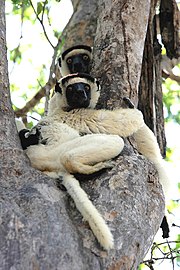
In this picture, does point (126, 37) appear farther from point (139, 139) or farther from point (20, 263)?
point (20, 263)

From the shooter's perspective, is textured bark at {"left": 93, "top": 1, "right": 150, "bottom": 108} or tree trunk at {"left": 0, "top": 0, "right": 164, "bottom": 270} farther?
textured bark at {"left": 93, "top": 1, "right": 150, "bottom": 108}

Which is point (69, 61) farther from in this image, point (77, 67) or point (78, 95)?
point (78, 95)

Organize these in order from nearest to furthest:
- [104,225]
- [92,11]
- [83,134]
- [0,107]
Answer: [104,225], [0,107], [83,134], [92,11]

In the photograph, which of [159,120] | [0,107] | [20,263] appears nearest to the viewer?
[20,263]

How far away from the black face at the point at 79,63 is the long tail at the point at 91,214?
101 inches

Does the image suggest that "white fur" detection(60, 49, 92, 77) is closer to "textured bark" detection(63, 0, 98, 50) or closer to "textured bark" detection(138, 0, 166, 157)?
"textured bark" detection(63, 0, 98, 50)

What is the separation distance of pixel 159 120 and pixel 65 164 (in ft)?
6.22

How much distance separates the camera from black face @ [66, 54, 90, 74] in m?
5.27

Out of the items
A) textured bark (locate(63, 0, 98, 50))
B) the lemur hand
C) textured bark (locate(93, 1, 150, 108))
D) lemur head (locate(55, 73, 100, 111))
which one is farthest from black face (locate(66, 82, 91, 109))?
textured bark (locate(63, 0, 98, 50))

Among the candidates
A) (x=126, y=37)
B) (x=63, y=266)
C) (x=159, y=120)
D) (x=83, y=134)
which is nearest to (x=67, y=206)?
(x=63, y=266)

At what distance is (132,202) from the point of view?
2756mm

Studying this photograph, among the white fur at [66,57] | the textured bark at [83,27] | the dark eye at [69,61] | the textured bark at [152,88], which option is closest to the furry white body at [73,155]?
the textured bark at [152,88]

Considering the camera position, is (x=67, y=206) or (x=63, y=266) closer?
(x=63, y=266)

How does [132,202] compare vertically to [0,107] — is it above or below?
below
